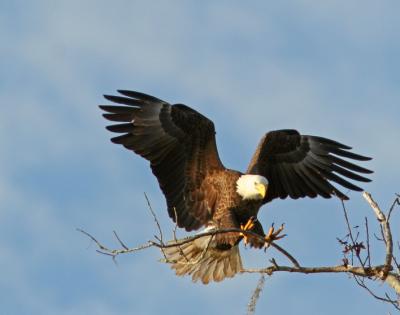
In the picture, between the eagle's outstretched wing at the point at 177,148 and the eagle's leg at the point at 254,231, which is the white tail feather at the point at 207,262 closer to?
the eagle's outstretched wing at the point at 177,148

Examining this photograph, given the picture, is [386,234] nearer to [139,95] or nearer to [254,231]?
[254,231]

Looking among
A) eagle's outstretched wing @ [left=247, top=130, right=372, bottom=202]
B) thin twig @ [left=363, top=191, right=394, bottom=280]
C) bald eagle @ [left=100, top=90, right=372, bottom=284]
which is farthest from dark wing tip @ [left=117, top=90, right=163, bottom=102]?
thin twig @ [left=363, top=191, right=394, bottom=280]

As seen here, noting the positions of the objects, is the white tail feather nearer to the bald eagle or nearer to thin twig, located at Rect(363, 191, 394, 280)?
the bald eagle

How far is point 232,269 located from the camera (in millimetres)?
8680

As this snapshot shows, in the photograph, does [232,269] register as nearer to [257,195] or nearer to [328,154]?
[257,195]

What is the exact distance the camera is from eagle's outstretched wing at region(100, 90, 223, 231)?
8.62 meters

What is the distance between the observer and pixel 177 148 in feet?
28.7

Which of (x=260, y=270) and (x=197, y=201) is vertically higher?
(x=197, y=201)

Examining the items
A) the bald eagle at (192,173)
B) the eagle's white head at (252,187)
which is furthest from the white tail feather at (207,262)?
the eagle's white head at (252,187)

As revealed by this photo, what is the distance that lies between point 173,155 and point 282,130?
1366 millimetres

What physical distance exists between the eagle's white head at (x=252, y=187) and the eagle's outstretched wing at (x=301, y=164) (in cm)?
85

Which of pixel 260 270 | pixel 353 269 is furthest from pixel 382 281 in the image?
pixel 260 270

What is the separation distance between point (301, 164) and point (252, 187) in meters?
1.40

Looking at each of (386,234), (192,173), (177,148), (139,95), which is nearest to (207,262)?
(192,173)
